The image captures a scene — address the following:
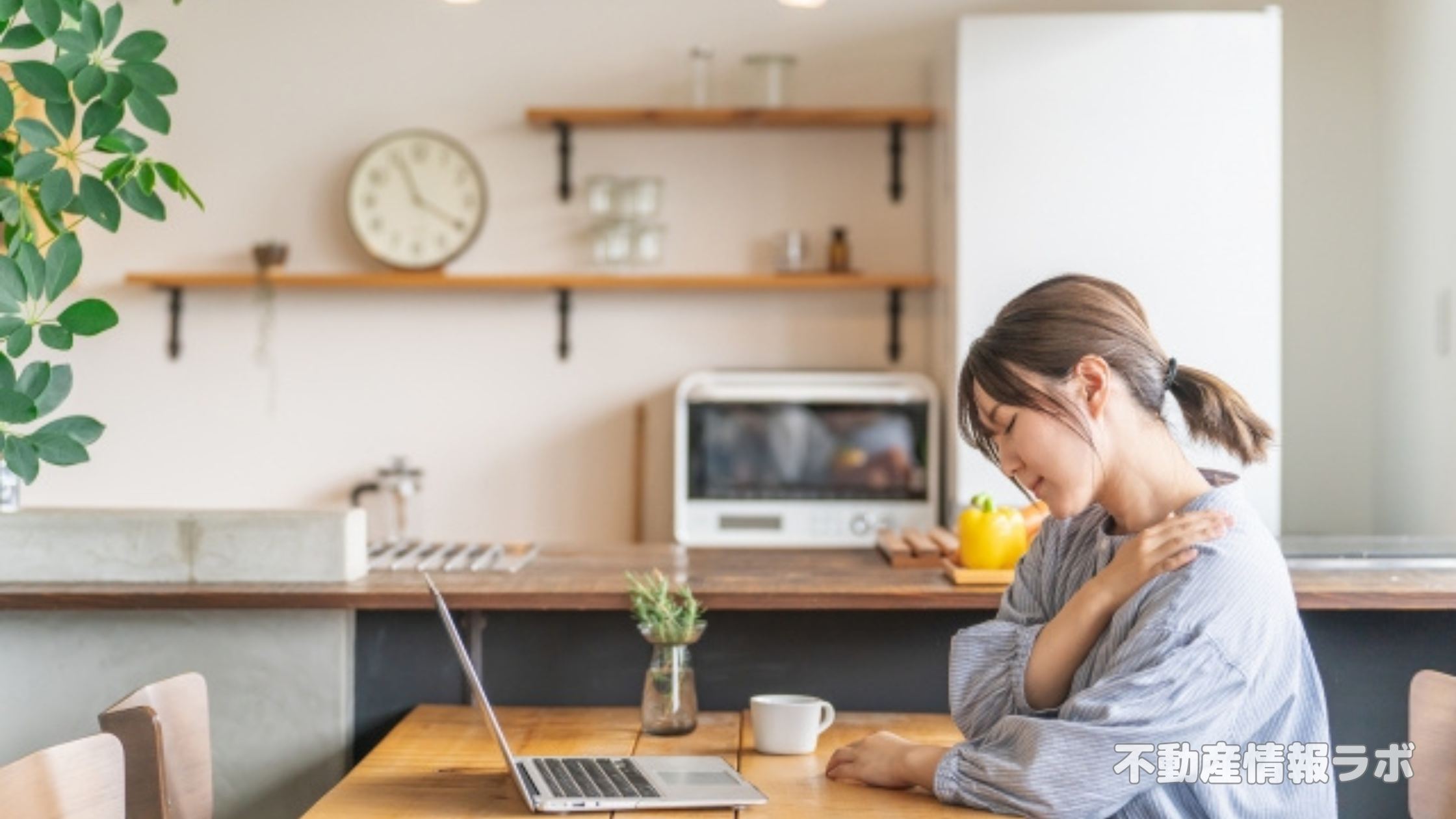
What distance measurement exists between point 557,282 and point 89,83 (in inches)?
88.8

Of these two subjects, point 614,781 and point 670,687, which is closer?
point 614,781

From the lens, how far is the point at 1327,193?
455cm

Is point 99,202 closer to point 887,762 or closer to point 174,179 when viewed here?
point 174,179

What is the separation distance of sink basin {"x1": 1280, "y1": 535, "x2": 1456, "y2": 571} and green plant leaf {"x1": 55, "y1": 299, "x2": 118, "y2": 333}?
1907 millimetres

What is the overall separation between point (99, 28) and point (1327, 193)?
328 cm

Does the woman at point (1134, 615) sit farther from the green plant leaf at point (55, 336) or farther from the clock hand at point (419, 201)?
the clock hand at point (419, 201)

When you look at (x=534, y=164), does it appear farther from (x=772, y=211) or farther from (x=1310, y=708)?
(x=1310, y=708)

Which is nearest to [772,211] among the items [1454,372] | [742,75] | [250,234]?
[742,75]

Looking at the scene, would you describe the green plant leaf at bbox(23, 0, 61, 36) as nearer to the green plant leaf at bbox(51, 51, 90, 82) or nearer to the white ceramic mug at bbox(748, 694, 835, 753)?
the green plant leaf at bbox(51, 51, 90, 82)

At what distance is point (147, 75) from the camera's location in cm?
246

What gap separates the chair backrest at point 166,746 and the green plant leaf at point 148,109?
78cm

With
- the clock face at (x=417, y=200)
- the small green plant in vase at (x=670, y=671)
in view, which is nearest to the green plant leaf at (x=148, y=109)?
the small green plant in vase at (x=670, y=671)

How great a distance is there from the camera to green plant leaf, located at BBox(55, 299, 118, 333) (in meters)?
2.37

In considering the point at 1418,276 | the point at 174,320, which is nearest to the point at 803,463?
the point at 1418,276
